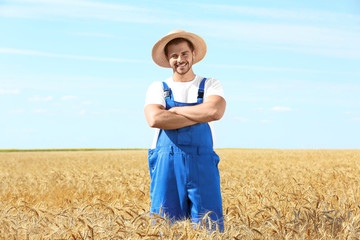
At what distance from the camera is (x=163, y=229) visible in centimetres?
331

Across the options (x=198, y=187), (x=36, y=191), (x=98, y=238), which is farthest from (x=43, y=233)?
(x=36, y=191)

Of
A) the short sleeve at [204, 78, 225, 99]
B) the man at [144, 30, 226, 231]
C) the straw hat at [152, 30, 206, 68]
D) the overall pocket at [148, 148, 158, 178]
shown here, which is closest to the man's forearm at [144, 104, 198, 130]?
the man at [144, 30, 226, 231]

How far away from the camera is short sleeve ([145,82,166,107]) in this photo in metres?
3.86

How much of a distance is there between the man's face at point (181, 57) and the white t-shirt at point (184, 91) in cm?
13

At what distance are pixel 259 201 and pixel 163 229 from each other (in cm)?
239

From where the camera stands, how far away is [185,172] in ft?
12.0

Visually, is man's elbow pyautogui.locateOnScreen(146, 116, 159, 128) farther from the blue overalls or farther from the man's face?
the man's face

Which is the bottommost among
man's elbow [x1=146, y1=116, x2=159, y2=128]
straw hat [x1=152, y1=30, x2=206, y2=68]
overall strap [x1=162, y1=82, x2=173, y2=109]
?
man's elbow [x1=146, y1=116, x2=159, y2=128]

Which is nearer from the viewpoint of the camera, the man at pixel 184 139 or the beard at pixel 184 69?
the man at pixel 184 139

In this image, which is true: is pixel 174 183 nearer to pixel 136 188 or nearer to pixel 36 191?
pixel 136 188

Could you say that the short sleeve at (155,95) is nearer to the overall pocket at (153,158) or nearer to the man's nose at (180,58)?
the man's nose at (180,58)

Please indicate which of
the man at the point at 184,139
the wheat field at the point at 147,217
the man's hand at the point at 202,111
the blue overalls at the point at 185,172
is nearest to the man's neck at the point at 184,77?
the man at the point at 184,139

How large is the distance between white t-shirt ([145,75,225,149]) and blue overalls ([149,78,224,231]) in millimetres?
45

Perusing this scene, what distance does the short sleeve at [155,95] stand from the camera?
3.86 meters
